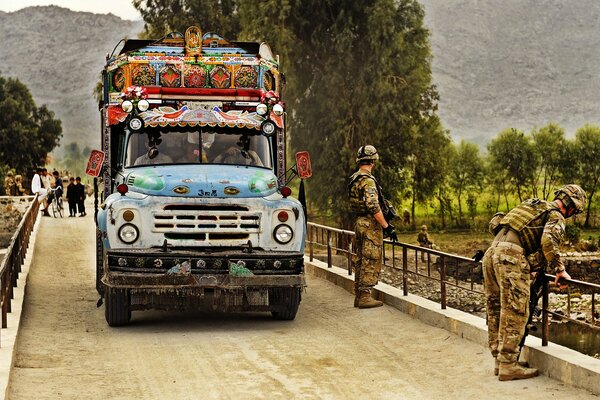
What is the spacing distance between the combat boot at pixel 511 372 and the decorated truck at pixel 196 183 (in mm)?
3477

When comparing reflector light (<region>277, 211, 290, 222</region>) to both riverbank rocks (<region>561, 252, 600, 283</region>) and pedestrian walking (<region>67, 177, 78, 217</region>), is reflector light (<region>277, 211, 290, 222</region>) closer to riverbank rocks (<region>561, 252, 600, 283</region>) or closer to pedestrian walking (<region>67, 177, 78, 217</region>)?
pedestrian walking (<region>67, 177, 78, 217</region>)

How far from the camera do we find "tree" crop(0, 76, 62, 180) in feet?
254

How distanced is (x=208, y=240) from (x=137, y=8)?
3297 cm

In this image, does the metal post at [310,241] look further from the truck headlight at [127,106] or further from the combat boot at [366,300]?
the truck headlight at [127,106]

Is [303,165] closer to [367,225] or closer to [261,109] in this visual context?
[261,109]

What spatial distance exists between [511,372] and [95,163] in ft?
20.3

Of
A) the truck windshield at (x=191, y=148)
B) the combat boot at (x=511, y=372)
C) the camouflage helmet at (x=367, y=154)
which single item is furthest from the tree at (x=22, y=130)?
the combat boot at (x=511, y=372)

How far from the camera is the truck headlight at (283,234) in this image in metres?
12.3

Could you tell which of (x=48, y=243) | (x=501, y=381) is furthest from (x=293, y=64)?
(x=501, y=381)

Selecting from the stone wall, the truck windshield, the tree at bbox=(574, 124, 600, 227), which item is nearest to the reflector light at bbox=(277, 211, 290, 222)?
the truck windshield

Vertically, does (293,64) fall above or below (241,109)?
above

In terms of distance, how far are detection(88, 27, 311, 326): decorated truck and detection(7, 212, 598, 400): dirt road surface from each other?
0.47 metres

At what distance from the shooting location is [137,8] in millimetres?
43406

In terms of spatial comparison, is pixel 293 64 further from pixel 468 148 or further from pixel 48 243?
pixel 468 148
